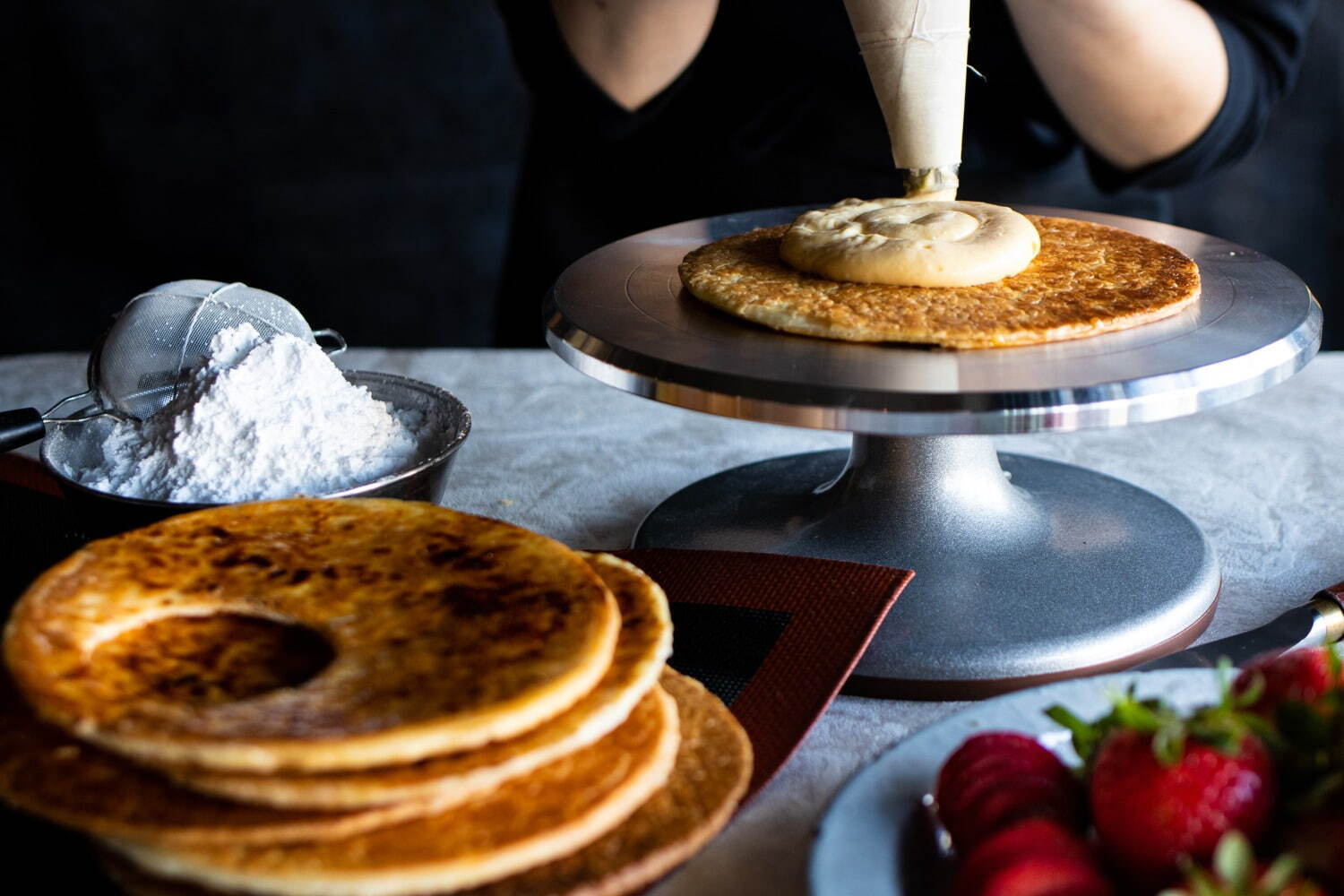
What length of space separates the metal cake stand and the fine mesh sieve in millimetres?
324

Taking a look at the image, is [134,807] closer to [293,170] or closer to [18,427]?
[18,427]

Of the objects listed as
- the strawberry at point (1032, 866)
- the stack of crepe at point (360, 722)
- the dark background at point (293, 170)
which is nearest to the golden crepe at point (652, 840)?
the stack of crepe at point (360, 722)

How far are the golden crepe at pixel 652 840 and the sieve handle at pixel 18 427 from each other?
438mm

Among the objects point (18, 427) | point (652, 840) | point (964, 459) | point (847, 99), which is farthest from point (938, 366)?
point (847, 99)

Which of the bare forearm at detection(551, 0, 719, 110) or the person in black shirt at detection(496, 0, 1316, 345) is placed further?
the bare forearm at detection(551, 0, 719, 110)

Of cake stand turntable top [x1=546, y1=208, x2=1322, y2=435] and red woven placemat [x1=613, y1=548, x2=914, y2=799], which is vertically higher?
cake stand turntable top [x1=546, y1=208, x2=1322, y2=435]

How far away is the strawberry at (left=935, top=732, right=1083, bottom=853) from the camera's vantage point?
0.54m

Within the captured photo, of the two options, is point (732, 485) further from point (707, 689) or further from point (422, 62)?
point (422, 62)

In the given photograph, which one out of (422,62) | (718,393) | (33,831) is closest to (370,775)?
(33,831)

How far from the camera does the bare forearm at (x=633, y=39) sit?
151 centimetres

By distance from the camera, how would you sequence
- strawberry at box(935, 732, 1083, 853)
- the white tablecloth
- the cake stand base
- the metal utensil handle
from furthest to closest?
the metal utensil handle
the white tablecloth
the cake stand base
strawberry at box(935, 732, 1083, 853)

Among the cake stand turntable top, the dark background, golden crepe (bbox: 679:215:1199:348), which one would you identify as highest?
golden crepe (bbox: 679:215:1199:348)

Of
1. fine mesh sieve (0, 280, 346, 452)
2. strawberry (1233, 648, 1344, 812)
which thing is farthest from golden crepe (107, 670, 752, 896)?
fine mesh sieve (0, 280, 346, 452)

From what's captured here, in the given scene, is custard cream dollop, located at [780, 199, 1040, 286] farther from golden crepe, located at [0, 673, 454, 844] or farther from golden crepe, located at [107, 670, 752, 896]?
golden crepe, located at [0, 673, 454, 844]
